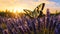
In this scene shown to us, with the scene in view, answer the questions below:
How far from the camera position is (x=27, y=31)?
177 centimetres

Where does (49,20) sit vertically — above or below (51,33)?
above

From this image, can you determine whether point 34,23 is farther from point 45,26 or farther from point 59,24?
point 59,24

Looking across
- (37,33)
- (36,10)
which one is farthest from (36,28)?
(36,10)

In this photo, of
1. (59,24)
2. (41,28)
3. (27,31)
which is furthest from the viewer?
(41,28)

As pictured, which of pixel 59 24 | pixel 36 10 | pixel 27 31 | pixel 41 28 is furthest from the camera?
pixel 36 10

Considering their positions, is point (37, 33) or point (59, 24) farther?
point (37, 33)

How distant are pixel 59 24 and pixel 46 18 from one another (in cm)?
18

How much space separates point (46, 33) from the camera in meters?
1.81

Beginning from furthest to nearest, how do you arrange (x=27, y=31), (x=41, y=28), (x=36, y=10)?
1. (x=36, y=10)
2. (x=41, y=28)
3. (x=27, y=31)

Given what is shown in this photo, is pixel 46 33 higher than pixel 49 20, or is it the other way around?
pixel 49 20

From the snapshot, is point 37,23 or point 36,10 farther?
point 36,10

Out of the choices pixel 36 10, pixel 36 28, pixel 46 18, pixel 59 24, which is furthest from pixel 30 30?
pixel 36 10

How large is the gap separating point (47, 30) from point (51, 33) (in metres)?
0.06

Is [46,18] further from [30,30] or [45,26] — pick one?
[30,30]
